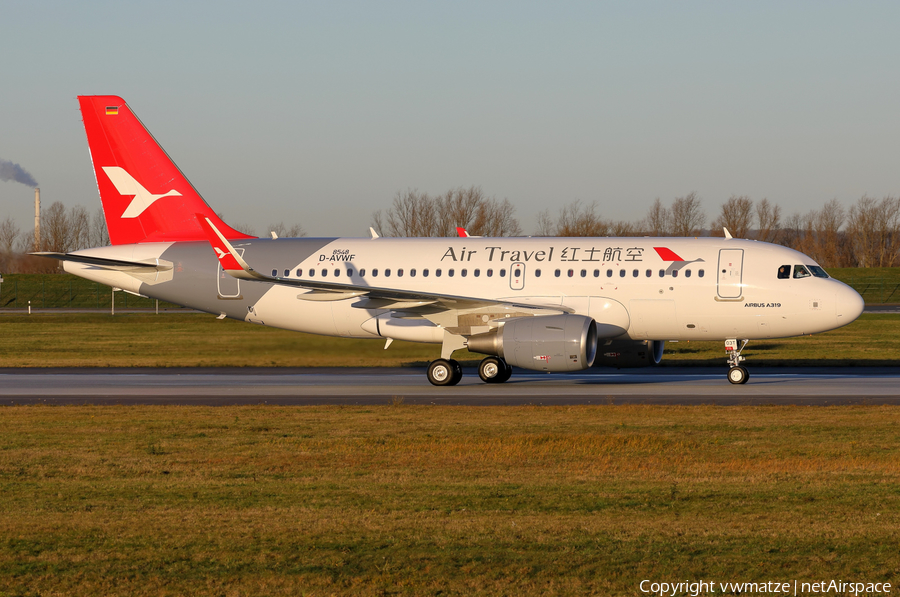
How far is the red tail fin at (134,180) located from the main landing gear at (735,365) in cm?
1578

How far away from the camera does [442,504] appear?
11008mm

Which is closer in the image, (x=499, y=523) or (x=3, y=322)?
(x=499, y=523)

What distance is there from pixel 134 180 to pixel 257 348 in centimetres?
643

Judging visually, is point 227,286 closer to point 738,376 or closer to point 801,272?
point 738,376

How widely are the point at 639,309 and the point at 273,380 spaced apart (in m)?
10.8

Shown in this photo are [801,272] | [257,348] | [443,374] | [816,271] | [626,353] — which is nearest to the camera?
[801,272]

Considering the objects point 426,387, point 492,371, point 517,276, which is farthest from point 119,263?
point 517,276

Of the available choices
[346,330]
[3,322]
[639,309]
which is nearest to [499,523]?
[639,309]

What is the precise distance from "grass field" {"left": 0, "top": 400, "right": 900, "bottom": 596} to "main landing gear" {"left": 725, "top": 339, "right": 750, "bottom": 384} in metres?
7.29

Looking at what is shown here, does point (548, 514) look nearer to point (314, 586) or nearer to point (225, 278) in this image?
point (314, 586)

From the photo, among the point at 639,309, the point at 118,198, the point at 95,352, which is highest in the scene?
the point at 118,198

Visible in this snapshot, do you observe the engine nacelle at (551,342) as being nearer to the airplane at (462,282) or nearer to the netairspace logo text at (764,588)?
the airplane at (462,282)

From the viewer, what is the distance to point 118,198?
98.4 feet

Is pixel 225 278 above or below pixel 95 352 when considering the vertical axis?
above
